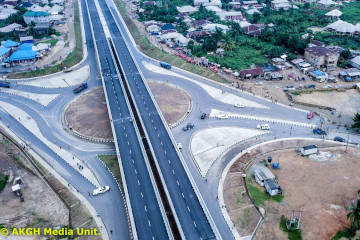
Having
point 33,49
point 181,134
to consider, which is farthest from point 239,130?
point 33,49

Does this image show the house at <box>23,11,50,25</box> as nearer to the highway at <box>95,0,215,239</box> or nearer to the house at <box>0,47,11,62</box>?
the house at <box>0,47,11,62</box>

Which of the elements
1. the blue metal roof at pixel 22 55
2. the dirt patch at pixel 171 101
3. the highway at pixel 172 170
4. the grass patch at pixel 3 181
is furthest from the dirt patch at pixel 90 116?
the blue metal roof at pixel 22 55

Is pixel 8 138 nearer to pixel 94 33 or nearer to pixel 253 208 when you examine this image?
pixel 253 208

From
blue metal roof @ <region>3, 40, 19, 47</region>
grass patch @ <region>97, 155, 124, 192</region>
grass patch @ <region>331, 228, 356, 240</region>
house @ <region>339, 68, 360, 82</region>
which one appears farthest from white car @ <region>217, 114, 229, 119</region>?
blue metal roof @ <region>3, 40, 19, 47</region>

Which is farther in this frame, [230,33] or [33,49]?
[230,33]

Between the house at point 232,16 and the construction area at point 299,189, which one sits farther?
the house at point 232,16

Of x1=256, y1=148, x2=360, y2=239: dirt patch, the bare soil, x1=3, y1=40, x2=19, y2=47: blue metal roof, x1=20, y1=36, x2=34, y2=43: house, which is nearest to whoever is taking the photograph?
x1=256, y1=148, x2=360, y2=239: dirt patch

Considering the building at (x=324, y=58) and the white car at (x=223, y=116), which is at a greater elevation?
the building at (x=324, y=58)

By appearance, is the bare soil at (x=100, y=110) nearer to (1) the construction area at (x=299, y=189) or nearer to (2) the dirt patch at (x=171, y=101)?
(2) the dirt patch at (x=171, y=101)
